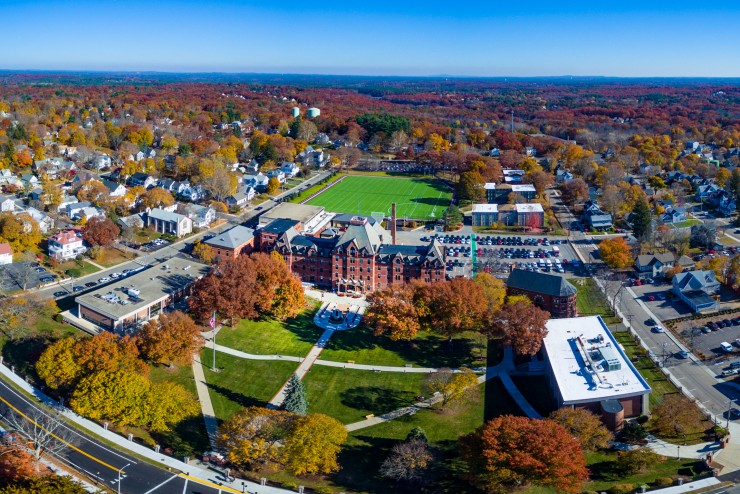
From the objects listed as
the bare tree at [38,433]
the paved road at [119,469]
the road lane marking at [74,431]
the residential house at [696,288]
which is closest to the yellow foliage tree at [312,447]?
the paved road at [119,469]

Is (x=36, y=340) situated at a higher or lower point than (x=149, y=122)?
lower

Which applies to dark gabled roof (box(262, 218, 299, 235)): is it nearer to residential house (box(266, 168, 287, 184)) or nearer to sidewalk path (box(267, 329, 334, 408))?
sidewalk path (box(267, 329, 334, 408))

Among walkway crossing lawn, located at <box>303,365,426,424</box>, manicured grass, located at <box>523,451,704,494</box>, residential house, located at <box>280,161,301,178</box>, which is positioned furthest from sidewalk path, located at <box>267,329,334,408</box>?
residential house, located at <box>280,161,301,178</box>

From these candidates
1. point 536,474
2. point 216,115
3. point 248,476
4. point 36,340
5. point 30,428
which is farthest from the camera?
point 216,115

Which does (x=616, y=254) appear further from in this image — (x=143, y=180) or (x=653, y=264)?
(x=143, y=180)

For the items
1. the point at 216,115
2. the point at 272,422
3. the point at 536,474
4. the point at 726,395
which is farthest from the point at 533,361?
the point at 216,115

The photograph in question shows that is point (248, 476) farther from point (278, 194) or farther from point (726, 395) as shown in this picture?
point (278, 194)

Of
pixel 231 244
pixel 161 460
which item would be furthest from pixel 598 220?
pixel 161 460
